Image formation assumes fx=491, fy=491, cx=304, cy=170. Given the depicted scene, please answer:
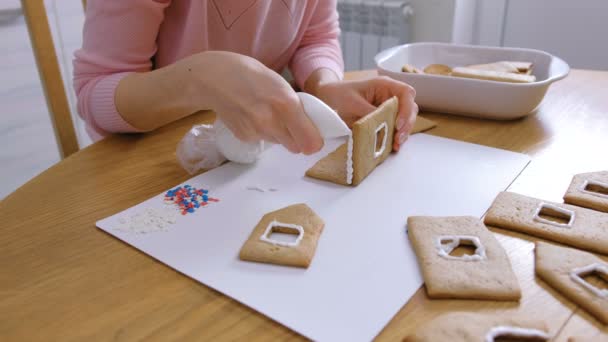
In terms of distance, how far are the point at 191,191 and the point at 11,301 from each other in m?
0.27

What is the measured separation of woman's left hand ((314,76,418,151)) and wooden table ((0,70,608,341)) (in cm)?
11

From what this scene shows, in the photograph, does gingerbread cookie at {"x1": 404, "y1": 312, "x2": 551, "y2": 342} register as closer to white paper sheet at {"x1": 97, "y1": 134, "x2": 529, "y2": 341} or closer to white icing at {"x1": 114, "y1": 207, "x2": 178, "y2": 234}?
white paper sheet at {"x1": 97, "y1": 134, "x2": 529, "y2": 341}

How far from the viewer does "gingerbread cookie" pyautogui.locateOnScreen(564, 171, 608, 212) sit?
608 millimetres

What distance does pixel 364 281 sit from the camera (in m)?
0.49

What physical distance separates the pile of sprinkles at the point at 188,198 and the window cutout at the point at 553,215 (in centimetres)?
41

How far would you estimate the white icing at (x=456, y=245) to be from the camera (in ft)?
1.66

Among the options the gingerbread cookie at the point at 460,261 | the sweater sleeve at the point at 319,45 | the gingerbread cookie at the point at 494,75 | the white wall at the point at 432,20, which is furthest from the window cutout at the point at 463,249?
the white wall at the point at 432,20

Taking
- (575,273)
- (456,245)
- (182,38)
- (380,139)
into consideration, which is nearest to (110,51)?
(182,38)

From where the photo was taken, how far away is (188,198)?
666mm

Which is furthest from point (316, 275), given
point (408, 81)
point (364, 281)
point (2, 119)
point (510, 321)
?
point (2, 119)

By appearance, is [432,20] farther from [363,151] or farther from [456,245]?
[456,245]

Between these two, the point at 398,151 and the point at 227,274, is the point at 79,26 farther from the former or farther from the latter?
the point at 227,274

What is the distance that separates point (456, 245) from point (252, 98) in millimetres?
302

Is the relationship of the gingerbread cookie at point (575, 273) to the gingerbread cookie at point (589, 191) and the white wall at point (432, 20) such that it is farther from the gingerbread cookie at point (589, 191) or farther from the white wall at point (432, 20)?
the white wall at point (432, 20)
